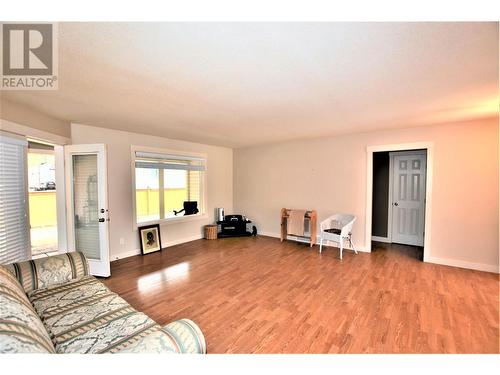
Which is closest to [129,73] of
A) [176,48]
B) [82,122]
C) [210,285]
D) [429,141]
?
[176,48]

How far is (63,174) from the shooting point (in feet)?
11.2

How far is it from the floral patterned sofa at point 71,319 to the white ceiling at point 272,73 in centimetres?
159

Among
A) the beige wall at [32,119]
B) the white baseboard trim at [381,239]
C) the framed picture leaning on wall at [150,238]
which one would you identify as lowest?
the white baseboard trim at [381,239]

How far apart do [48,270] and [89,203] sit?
5.75ft

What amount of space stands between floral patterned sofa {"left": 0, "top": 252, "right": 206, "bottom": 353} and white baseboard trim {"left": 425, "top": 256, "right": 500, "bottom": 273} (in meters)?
4.31

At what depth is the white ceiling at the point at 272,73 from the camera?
138cm

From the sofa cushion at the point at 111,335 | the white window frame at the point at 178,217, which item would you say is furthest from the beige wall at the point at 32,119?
the sofa cushion at the point at 111,335

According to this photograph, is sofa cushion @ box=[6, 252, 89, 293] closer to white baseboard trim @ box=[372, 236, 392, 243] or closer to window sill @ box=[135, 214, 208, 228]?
window sill @ box=[135, 214, 208, 228]

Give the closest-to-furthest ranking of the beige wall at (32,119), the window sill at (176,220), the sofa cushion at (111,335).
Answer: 1. the sofa cushion at (111,335)
2. the beige wall at (32,119)
3. the window sill at (176,220)

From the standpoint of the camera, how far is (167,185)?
506 centimetres

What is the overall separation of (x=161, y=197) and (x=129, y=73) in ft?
11.1

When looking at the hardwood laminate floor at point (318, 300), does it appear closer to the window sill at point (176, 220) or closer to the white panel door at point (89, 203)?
the white panel door at point (89, 203)

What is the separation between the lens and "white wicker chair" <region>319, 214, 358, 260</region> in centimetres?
409
